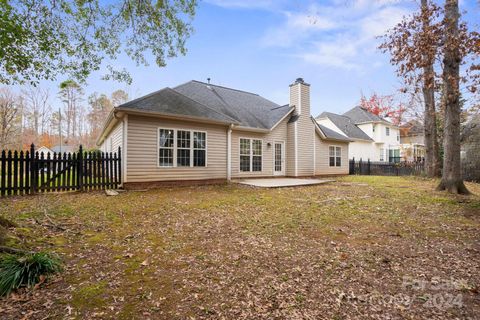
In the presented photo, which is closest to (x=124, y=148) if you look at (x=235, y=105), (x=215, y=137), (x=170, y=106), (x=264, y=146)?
(x=170, y=106)

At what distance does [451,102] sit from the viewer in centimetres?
846

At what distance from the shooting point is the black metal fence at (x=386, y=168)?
19.1 m

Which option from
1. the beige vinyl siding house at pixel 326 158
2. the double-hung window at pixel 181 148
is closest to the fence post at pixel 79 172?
the double-hung window at pixel 181 148

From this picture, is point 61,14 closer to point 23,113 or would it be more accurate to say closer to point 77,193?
point 77,193

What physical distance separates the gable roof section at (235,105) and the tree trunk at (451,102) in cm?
767

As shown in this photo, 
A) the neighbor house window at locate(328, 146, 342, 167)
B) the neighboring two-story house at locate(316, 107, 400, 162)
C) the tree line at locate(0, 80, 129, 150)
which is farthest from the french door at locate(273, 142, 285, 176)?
the tree line at locate(0, 80, 129, 150)

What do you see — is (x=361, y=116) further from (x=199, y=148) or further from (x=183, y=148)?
(x=183, y=148)

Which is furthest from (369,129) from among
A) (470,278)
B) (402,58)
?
(470,278)

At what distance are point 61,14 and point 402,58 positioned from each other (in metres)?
9.93

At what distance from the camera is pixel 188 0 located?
6758 mm

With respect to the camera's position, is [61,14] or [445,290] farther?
[61,14]

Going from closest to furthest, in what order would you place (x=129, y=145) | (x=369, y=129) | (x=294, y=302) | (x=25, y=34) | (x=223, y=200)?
(x=294, y=302) < (x=25, y=34) < (x=223, y=200) < (x=129, y=145) < (x=369, y=129)

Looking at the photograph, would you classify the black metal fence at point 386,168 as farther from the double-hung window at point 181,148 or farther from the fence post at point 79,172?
the fence post at point 79,172

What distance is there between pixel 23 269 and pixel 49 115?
37128mm
